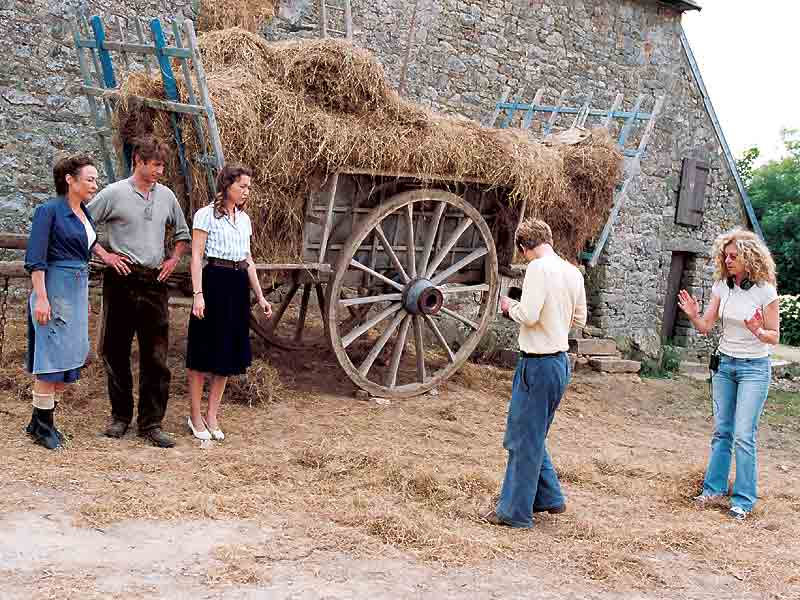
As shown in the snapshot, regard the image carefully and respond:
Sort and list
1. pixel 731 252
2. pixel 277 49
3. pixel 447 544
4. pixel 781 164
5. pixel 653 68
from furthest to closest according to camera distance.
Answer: pixel 781 164 → pixel 653 68 → pixel 277 49 → pixel 731 252 → pixel 447 544

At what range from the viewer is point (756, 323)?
4863 millimetres

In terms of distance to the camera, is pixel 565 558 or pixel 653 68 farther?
pixel 653 68

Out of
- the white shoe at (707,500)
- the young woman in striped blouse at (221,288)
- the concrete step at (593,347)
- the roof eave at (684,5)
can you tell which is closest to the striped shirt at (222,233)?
the young woman in striped blouse at (221,288)

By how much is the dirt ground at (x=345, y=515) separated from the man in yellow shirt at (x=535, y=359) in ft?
0.80

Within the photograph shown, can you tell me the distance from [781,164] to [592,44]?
735 inches

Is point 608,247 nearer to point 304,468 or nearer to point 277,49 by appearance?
point 277,49

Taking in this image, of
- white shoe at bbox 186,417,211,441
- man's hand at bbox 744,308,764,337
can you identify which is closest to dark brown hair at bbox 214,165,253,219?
white shoe at bbox 186,417,211,441

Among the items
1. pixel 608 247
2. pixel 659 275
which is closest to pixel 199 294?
pixel 608 247

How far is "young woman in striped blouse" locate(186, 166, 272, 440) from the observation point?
514 cm

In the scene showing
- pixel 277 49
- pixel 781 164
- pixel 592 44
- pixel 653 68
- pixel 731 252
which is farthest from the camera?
pixel 781 164

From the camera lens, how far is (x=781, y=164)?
28844 millimetres

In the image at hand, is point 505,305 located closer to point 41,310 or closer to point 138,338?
point 138,338

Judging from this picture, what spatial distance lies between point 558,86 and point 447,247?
252 inches

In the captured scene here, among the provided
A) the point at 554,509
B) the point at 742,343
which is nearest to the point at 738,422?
the point at 742,343
